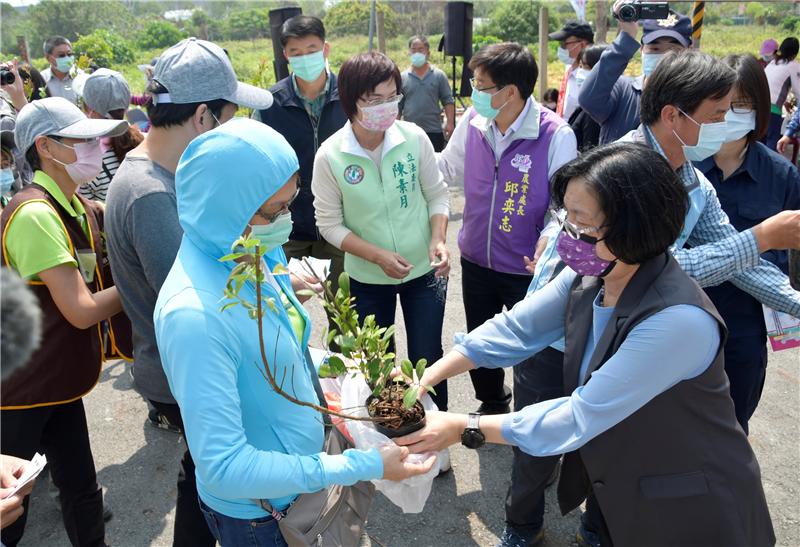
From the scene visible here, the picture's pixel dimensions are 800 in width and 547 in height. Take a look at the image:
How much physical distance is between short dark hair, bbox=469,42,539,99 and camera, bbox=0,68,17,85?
4441 millimetres

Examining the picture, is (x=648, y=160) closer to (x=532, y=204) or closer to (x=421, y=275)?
(x=532, y=204)

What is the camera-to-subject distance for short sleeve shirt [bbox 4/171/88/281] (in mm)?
2105

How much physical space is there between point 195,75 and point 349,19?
1299 inches

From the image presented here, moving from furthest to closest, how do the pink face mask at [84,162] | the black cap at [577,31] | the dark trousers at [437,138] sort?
the dark trousers at [437,138]
the black cap at [577,31]
the pink face mask at [84,162]

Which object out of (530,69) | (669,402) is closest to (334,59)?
(530,69)

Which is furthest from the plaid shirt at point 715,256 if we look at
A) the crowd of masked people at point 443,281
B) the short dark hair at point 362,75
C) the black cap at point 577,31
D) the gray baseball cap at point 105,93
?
the black cap at point 577,31

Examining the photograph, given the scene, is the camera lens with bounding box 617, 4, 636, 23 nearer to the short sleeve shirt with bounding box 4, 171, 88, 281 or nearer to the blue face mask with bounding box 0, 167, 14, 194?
the short sleeve shirt with bounding box 4, 171, 88, 281

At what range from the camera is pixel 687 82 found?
240 centimetres

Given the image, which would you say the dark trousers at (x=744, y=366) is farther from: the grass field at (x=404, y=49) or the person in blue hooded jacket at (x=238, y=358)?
the grass field at (x=404, y=49)

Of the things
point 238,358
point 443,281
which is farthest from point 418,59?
point 238,358

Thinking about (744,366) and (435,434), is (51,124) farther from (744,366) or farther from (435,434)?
(744,366)

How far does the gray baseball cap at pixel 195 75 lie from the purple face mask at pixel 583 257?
4.19ft

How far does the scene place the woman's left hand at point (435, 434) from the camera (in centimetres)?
179

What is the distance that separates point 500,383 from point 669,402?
1968mm
